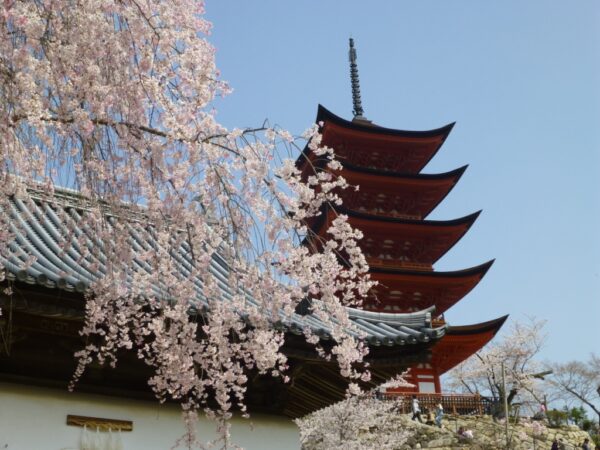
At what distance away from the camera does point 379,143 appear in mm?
27625

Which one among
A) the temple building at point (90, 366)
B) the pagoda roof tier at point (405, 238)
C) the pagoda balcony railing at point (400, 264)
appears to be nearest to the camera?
the temple building at point (90, 366)

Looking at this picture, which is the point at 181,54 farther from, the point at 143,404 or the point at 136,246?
the point at 136,246

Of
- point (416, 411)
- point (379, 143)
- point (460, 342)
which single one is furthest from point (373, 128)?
point (416, 411)

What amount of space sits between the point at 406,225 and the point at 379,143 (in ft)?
14.5

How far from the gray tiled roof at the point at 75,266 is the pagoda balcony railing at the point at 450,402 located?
48.9 ft

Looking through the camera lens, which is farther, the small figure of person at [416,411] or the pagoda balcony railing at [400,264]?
the pagoda balcony railing at [400,264]

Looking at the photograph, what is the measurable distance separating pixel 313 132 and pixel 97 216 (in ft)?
4.68

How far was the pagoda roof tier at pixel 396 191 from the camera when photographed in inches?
1021

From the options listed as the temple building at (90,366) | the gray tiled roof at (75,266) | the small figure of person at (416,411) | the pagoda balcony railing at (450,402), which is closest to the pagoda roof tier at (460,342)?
the pagoda balcony railing at (450,402)

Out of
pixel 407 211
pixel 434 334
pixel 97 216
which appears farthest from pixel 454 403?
pixel 97 216

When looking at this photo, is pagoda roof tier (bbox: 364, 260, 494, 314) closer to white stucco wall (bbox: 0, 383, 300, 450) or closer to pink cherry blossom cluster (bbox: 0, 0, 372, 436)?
white stucco wall (bbox: 0, 383, 300, 450)

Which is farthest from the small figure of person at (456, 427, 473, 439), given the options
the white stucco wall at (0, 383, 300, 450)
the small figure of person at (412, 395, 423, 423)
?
the white stucco wall at (0, 383, 300, 450)

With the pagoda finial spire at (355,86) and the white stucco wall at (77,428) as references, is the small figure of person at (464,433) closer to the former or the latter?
the white stucco wall at (77,428)

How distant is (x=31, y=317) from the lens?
5227 mm
